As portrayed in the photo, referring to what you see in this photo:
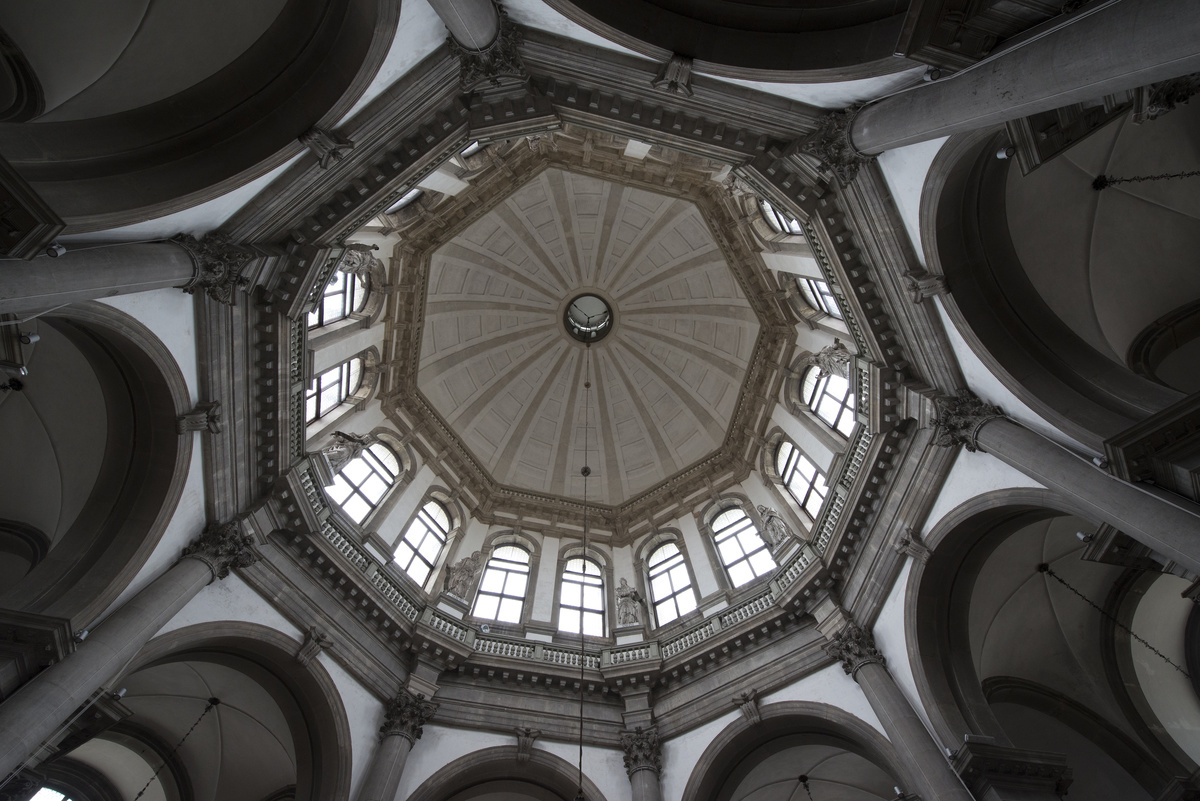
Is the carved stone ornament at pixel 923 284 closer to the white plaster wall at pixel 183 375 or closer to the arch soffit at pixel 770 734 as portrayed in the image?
the arch soffit at pixel 770 734

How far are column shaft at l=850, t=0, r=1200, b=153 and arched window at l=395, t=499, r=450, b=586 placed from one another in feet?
58.9

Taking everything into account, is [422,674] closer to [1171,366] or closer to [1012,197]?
[1012,197]

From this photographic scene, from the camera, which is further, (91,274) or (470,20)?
(470,20)

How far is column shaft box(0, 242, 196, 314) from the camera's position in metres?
8.70

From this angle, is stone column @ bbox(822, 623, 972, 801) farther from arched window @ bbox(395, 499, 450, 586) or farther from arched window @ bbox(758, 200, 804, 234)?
arched window @ bbox(395, 499, 450, 586)

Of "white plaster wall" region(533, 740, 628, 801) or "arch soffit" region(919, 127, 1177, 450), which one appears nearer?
"arch soffit" region(919, 127, 1177, 450)

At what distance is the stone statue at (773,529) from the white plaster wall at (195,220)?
54.1 feet

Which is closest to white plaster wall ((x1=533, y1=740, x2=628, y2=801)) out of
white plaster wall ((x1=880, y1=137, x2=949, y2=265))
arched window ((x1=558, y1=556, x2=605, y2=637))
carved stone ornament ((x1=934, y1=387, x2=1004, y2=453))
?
arched window ((x1=558, y1=556, x2=605, y2=637))

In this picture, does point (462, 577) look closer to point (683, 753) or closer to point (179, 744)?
point (179, 744)

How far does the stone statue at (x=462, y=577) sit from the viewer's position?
21234mm

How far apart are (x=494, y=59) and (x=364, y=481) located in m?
13.9

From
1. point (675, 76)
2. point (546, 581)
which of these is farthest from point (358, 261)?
point (546, 581)

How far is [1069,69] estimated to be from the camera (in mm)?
7695

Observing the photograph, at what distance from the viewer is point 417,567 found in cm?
2169
